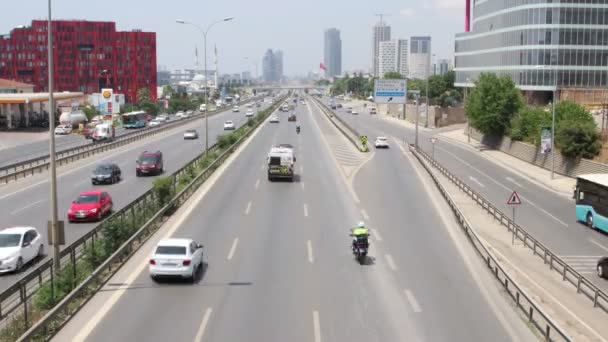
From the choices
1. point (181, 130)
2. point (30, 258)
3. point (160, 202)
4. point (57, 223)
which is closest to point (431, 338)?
point (57, 223)

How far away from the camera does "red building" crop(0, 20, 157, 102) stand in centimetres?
17962

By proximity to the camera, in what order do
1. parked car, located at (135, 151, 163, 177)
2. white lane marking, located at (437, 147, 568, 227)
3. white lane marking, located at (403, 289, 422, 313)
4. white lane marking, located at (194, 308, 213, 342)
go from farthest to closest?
parked car, located at (135, 151, 163, 177), white lane marking, located at (437, 147, 568, 227), white lane marking, located at (403, 289, 422, 313), white lane marking, located at (194, 308, 213, 342)

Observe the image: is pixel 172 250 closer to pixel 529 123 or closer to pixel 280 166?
pixel 280 166

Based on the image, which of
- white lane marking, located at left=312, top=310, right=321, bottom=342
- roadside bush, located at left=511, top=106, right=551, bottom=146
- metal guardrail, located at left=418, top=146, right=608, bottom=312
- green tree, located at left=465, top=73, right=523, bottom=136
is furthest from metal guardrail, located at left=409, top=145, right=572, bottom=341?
green tree, located at left=465, top=73, right=523, bottom=136

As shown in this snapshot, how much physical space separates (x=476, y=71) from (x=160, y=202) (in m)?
103

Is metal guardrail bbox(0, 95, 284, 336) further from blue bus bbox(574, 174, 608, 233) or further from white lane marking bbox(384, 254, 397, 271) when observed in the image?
blue bus bbox(574, 174, 608, 233)

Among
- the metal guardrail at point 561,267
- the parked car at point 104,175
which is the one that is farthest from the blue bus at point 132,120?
the metal guardrail at point 561,267

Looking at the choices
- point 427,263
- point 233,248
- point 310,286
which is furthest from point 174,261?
point 427,263

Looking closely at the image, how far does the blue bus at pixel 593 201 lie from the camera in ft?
107

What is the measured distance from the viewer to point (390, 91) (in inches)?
3664

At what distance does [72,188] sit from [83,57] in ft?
493

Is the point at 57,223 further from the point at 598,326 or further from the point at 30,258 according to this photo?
the point at 598,326

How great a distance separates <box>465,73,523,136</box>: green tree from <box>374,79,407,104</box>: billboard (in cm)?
1759

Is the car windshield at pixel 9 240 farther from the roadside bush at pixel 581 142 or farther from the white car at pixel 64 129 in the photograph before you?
the white car at pixel 64 129
